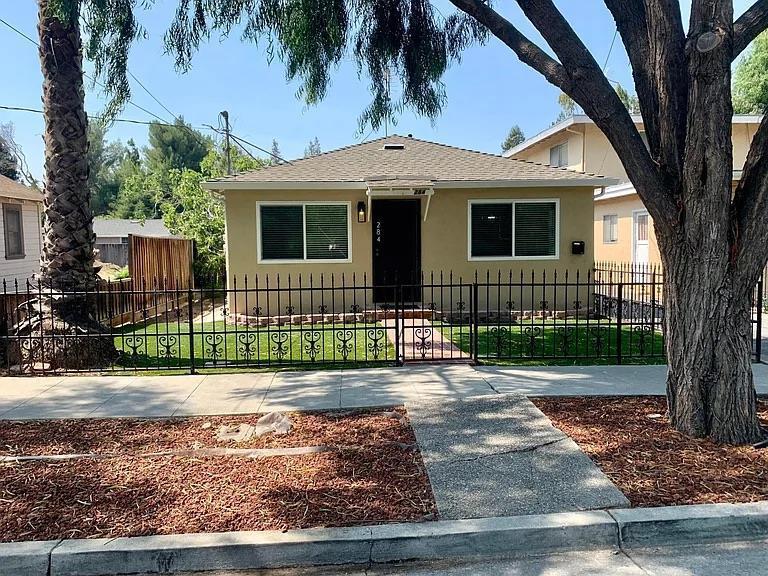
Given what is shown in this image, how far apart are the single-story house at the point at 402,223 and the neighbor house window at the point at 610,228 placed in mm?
6777

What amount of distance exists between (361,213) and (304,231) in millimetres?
1284

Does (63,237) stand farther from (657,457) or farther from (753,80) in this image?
(753,80)

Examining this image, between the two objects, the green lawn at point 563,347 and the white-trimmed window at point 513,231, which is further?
the white-trimmed window at point 513,231

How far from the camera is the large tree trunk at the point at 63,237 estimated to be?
7695 mm

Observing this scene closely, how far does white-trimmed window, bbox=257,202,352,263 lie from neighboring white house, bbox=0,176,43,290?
8305mm

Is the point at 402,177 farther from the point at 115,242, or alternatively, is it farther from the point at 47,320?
the point at 115,242

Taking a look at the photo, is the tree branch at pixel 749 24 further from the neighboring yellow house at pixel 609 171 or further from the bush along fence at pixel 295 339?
the neighboring yellow house at pixel 609 171

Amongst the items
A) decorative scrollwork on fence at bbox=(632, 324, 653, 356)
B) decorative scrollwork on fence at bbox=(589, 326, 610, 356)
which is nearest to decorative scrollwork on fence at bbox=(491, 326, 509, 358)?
decorative scrollwork on fence at bbox=(589, 326, 610, 356)

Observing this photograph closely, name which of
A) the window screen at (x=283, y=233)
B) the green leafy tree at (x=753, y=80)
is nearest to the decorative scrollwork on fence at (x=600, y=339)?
the window screen at (x=283, y=233)

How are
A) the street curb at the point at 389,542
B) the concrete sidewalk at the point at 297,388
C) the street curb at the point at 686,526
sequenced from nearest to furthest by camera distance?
the street curb at the point at 389,542 → the street curb at the point at 686,526 → the concrete sidewalk at the point at 297,388

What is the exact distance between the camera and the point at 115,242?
112 feet

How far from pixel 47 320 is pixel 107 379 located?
1.33 meters

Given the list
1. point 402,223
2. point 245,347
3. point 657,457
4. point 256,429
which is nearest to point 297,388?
point 256,429

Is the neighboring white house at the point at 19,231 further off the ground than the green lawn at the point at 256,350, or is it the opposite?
the neighboring white house at the point at 19,231
